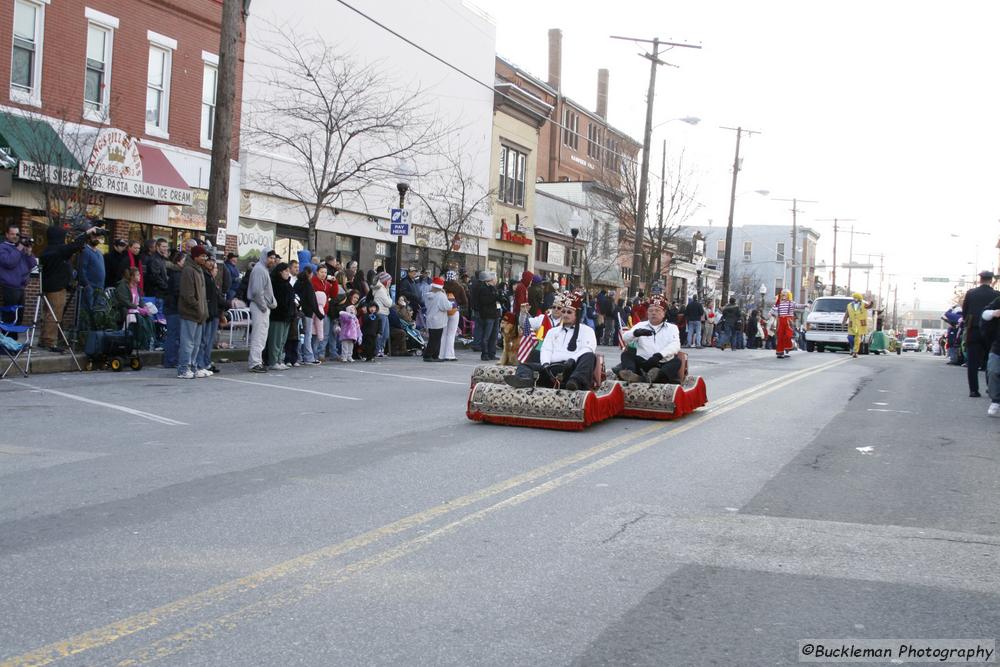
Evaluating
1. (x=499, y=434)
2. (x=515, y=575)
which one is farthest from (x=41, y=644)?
(x=499, y=434)

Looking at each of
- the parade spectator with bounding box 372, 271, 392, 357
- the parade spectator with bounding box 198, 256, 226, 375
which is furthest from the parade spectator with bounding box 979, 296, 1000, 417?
the parade spectator with bounding box 372, 271, 392, 357

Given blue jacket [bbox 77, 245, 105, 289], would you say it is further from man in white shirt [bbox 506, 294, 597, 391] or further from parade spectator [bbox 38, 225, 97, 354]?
man in white shirt [bbox 506, 294, 597, 391]

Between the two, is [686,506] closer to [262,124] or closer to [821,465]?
[821,465]

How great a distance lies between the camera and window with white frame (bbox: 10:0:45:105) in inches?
827

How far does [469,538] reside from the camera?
21.0 feet

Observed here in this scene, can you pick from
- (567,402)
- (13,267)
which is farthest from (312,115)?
(567,402)

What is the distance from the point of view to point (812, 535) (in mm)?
6824

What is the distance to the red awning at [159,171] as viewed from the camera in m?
23.2

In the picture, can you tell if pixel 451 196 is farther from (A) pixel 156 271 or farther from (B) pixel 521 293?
(A) pixel 156 271

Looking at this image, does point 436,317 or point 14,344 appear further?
point 436,317

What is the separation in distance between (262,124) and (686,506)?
22.9 meters

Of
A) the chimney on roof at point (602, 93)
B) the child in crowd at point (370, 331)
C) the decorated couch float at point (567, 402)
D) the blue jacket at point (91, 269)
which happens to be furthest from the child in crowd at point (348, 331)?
the chimney on roof at point (602, 93)

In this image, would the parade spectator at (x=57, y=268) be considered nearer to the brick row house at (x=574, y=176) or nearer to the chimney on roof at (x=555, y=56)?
the brick row house at (x=574, y=176)

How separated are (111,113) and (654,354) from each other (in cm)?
1492
